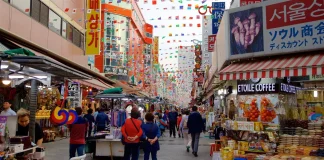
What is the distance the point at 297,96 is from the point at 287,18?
14.4ft

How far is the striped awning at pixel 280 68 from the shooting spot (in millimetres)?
7498

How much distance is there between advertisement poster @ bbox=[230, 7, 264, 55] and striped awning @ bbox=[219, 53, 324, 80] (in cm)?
47

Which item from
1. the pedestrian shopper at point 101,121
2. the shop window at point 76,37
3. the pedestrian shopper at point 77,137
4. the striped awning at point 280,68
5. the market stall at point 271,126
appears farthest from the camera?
the shop window at point 76,37

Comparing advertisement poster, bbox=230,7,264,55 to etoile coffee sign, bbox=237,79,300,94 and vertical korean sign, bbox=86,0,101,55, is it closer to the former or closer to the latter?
etoile coffee sign, bbox=237,79,300,94

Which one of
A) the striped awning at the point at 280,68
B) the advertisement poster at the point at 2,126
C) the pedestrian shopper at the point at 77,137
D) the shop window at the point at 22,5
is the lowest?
the pedestrian shopper at the point at 77,137

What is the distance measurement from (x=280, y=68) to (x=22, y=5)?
12026 mm

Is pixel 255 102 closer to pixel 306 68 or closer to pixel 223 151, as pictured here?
pixel 223 151

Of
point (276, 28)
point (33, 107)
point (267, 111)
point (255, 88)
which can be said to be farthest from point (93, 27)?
point (276, 28)

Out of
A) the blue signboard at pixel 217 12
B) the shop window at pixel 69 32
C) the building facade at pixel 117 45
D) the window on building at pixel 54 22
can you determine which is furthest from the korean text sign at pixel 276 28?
the building facade at pixel 117 45

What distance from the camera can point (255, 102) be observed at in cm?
1034

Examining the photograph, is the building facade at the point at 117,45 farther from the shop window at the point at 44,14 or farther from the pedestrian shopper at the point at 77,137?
the pedestrian shopper at the point at 77,137

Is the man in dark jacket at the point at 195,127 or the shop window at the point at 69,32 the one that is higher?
the shop window at the point at 69,32

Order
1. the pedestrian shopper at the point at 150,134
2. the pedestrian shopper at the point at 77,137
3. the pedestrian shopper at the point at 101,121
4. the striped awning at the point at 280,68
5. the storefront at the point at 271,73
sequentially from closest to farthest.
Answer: the striped awning at the point at 280,68 < the storefront at the point at 271,73 < the pedestrian shopper at the point at 150,134 < the pedestrian shopper at the point at 77,137 < the pedestrian shopper at the point at 101,121

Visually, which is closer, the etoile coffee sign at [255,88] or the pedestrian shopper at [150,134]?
the pedestrian shopper at [150,134]
